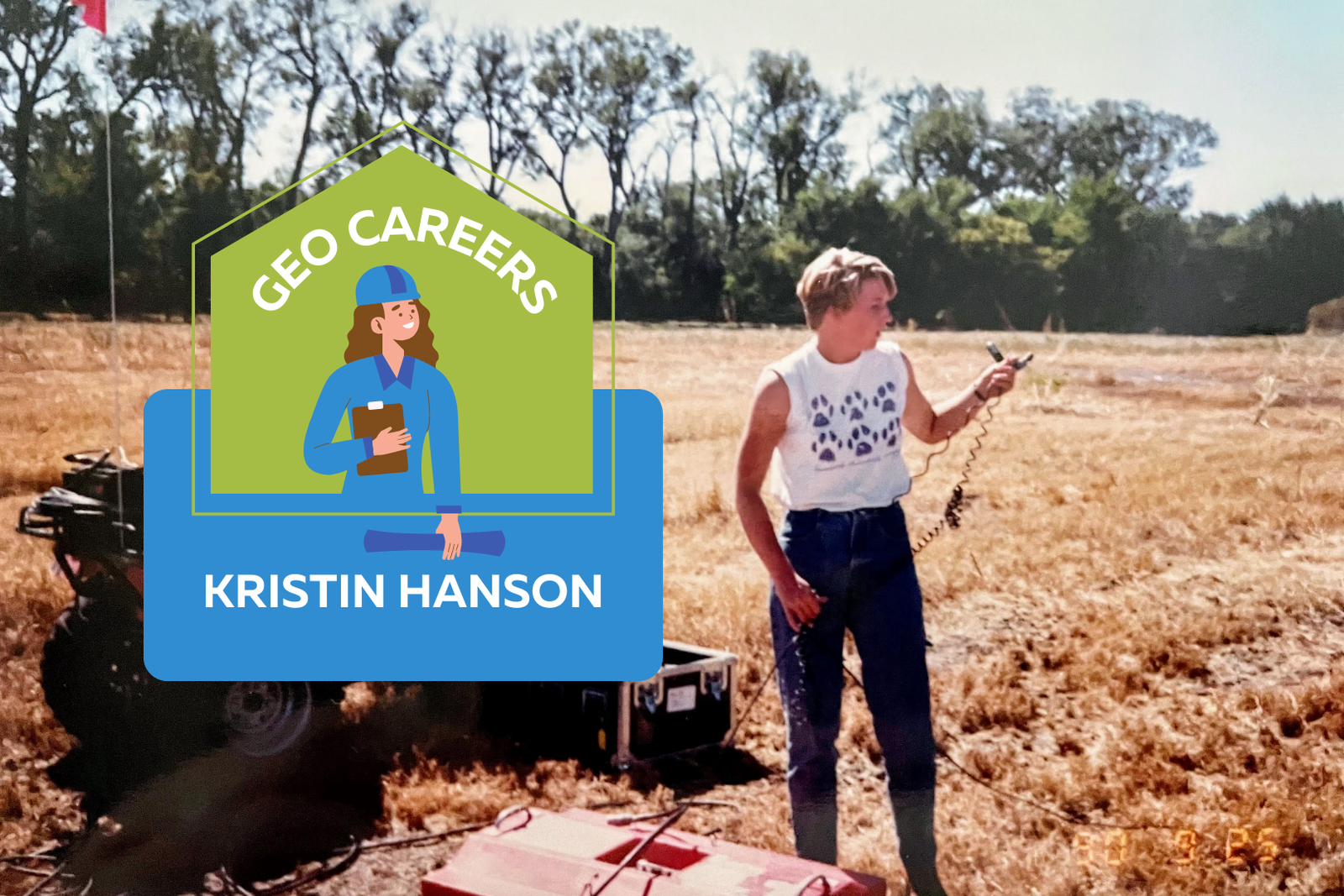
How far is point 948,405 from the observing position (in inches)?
161

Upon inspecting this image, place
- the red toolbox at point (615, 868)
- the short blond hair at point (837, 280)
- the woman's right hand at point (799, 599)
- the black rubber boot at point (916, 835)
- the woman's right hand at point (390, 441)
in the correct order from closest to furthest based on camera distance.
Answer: the red toolbox at point (615, 868) < the woman's right hand at point (799, 599) < the short blond hair at point (837, 280) < the black rubber boot at point (916, 835) < the woman's right hand at point (390, 441)

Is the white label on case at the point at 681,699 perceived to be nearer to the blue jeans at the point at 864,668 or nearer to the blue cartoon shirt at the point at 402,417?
the blue jeans at the point at 864,668

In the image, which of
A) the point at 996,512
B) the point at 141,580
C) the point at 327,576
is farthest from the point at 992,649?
the point at 141,580

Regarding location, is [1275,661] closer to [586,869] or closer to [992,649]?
[992,649]

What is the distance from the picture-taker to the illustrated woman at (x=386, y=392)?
13.5 feet

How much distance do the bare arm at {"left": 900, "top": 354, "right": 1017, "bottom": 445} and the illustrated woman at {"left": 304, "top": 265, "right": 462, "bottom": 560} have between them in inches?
56.3

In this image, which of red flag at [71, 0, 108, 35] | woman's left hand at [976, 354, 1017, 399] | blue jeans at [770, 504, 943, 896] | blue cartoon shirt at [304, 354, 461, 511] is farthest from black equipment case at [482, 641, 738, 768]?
red flag at [71, 0, 108, 35]

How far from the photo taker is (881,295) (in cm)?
397

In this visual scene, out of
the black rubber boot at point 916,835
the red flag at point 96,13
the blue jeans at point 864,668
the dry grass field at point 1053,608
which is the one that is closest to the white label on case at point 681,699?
the dry grass field at point 1053,608

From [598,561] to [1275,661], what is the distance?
2244 millimetres

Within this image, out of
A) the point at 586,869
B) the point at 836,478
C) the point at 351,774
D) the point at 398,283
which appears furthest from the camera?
the point at 351,774

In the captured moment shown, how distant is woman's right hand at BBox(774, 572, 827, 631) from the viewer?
3.80 m

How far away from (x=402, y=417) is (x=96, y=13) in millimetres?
1667

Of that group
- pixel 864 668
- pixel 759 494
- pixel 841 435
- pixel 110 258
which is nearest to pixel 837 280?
pixel 841 435
